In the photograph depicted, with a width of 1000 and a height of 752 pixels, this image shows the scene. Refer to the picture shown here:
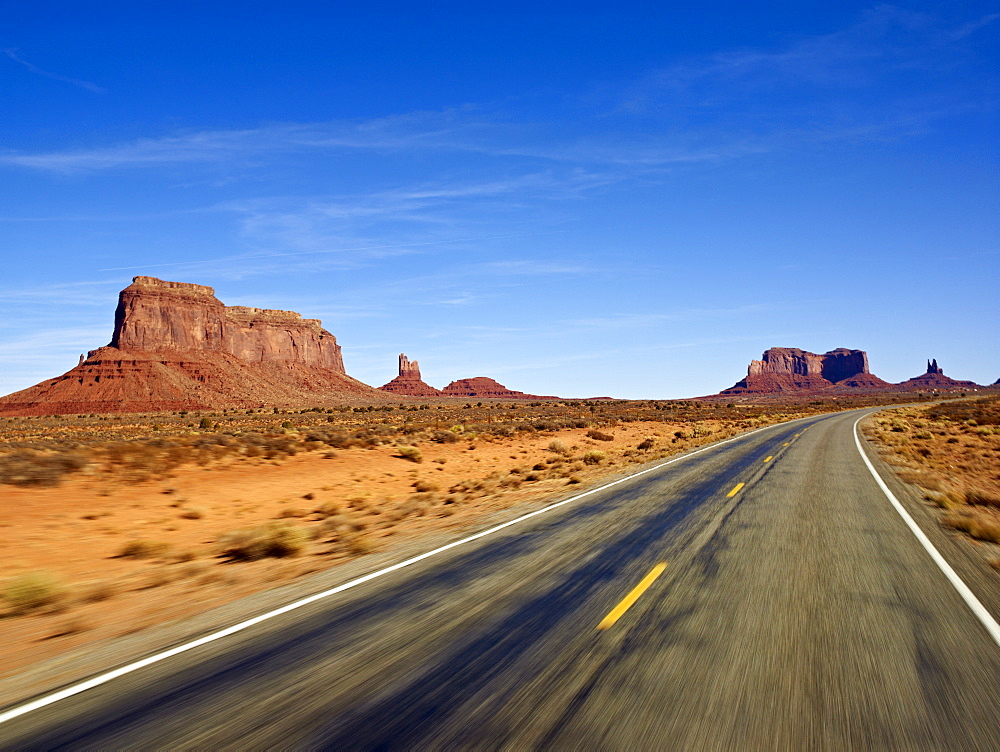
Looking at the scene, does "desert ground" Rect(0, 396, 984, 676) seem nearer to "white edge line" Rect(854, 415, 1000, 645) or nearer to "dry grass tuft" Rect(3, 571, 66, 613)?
"dry grass tuft" Rect(3, 571, 66, 613)

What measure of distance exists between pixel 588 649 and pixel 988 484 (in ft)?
54.1

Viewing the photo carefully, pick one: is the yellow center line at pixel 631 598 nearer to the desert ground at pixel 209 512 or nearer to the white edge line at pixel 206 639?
the white edge line at pixel 206 639

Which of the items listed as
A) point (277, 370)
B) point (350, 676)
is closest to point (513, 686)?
point (350, 676)

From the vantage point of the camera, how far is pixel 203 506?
50.4 ft

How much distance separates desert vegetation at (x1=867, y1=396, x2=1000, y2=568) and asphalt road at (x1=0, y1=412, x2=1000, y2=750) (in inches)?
89.3

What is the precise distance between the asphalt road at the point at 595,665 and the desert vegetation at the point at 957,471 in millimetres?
2268

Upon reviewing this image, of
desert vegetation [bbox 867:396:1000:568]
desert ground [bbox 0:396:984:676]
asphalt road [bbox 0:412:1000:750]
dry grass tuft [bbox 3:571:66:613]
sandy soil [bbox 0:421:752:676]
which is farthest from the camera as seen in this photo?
desert vegetation [bbox 867:396:1000:568]

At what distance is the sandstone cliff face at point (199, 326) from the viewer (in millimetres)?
143625

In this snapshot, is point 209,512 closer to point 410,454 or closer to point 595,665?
point 410,454

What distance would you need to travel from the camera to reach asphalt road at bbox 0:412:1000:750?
3.61m

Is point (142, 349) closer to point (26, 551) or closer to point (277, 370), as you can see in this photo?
point (277, 370)

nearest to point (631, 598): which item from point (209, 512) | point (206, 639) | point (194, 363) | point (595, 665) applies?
point (595, 665)

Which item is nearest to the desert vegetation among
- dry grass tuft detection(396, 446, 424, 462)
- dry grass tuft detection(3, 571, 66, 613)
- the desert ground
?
the desert ground

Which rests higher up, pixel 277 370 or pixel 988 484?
pixel 277 370
